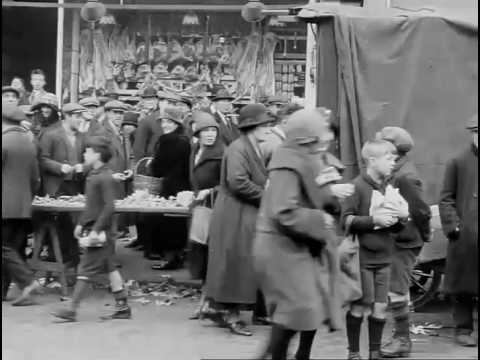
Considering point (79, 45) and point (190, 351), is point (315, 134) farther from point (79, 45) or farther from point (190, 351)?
point (79, 45)

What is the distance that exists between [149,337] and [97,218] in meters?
1.15

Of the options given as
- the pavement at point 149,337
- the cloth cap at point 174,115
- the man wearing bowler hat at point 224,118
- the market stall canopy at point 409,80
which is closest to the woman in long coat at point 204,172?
the pavement at point 149,337

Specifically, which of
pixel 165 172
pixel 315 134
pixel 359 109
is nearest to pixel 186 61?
pixel 165 172

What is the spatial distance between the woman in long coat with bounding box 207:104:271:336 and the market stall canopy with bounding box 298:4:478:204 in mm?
930

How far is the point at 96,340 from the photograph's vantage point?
811 centimetres

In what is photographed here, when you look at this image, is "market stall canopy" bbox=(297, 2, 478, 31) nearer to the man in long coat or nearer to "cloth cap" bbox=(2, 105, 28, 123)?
the man in long coat

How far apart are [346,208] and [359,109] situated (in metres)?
1.88

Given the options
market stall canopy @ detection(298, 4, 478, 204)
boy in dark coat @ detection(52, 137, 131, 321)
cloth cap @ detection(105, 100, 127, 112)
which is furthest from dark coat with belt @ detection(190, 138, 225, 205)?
cloth cap @ detection(105, 100, 127, 112)

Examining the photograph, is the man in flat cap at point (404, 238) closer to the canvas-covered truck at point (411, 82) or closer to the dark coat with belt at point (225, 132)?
the canvas-covered truck at point (411, 82)

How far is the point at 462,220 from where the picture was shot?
794 centimetres

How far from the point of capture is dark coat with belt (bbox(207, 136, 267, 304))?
27.0 feet

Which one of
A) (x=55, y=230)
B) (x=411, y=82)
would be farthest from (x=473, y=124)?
(x=55, y=230)

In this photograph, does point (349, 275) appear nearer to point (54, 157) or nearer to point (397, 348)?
point (397, 348)

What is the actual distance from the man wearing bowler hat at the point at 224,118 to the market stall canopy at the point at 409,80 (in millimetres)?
1772
